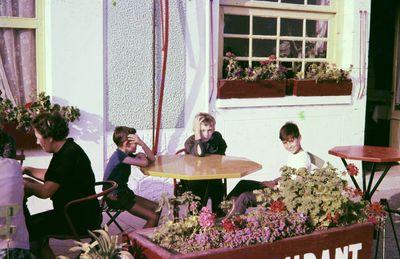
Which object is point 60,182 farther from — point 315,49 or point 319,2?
point 319,2

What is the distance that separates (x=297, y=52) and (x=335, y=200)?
14.7 ft

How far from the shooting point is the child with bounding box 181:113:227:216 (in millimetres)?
5695

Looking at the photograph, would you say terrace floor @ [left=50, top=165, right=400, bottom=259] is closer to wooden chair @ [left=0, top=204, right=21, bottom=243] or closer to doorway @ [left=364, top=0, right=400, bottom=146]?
doorway @ [left=364, top=0, right=400, bottom=146]

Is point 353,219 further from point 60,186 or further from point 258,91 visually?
point 258,91

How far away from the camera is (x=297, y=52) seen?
850 cm

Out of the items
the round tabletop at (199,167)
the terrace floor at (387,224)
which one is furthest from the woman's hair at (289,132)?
the terrace floor at (387,224)

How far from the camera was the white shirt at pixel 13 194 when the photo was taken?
11.7 ft

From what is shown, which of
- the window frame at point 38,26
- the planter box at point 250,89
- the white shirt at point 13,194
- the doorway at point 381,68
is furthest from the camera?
the doorway at point 381,68

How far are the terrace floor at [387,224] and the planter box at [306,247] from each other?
24.5 inches

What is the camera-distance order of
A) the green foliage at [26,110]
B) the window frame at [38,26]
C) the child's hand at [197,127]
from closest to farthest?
the child's hand at [197,127]
the green foliage at [26,110]
the window frame at [38,26]

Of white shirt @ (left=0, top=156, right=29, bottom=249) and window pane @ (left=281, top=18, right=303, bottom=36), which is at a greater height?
window pane @ (left=281, top=18, right=303, bottom=36)

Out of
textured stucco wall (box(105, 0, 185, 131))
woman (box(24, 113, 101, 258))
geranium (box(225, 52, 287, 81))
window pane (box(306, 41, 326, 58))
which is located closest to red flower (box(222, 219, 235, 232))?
woman (box(24, 113, 101, 258))

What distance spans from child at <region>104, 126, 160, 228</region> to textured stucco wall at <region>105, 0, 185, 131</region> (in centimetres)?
157

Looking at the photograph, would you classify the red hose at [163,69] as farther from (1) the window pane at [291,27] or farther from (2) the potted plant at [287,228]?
(2) the potted plant at [287,228]
